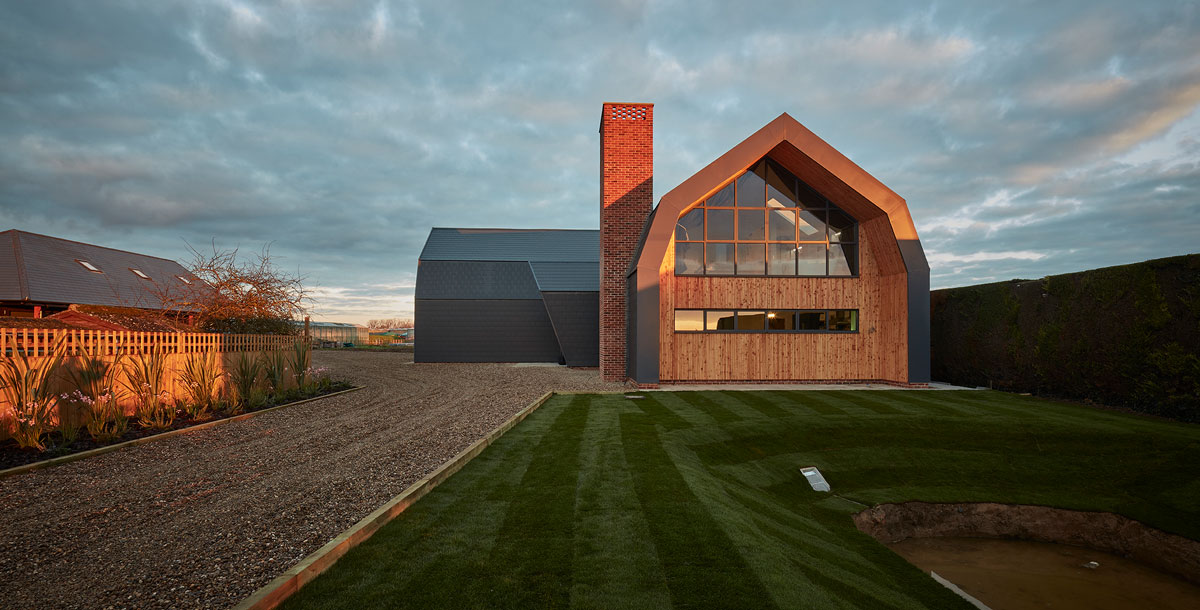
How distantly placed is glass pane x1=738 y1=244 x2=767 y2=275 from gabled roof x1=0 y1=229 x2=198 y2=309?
20142 millimetres

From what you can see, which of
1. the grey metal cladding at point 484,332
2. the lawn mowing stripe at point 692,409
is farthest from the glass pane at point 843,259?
the grey metal cladding at point 484,332

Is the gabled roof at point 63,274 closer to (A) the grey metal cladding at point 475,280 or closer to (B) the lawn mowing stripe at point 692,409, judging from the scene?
(A) the grey metal cladding at point 475,280

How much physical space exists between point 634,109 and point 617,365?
7696 millimetres

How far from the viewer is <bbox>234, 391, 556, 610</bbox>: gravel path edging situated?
2900 millimetres

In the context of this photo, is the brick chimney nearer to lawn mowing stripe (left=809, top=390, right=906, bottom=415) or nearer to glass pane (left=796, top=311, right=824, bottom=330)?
glass pane (left=796, top=311, right=824, bottom=330)

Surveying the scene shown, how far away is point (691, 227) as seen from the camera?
1371 cm

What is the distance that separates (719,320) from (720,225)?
2.58 m

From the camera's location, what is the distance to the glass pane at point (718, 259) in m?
13.6

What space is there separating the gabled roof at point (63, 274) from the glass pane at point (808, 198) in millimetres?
21858

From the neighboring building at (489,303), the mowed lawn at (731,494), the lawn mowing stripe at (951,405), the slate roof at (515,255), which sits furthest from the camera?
the neighboring building at (489,303)

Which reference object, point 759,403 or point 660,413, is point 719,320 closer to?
point 759,403

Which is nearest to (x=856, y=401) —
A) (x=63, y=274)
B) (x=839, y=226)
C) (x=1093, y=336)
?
(x=1093, y=336)

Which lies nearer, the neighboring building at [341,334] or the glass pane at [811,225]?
the glass pane at [811,225]

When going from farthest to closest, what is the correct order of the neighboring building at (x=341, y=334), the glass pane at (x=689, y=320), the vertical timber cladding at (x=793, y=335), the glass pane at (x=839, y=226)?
the neighboring building at (x=341, y=334), the glass pane at (x=839, y=226), the glass pane at (x=689, y=320), the vertical timber cladding at (x=793, y=335)
